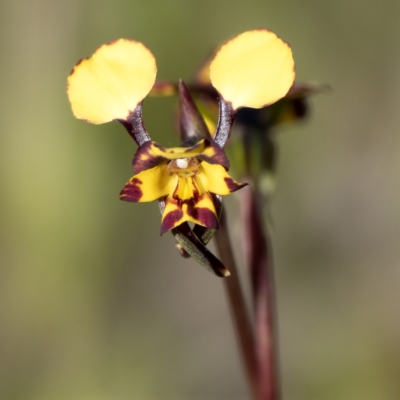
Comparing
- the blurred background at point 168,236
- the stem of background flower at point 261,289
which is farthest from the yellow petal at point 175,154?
the blurred background at point 168,236

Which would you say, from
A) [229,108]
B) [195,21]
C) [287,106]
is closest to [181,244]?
[229,108]

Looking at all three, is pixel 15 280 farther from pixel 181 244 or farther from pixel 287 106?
pixel 181 244

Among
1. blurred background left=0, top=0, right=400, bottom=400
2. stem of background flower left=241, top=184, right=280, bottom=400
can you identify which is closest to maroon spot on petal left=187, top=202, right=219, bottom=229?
stem of background flower left=241, top=184, right=280, bottom=400

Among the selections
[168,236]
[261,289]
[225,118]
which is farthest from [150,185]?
[168,236]

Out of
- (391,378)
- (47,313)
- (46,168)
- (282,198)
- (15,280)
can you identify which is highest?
(46,168)

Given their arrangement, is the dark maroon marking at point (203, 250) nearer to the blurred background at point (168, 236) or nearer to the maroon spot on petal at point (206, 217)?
the maroon spot on petal at point (206, 217)
